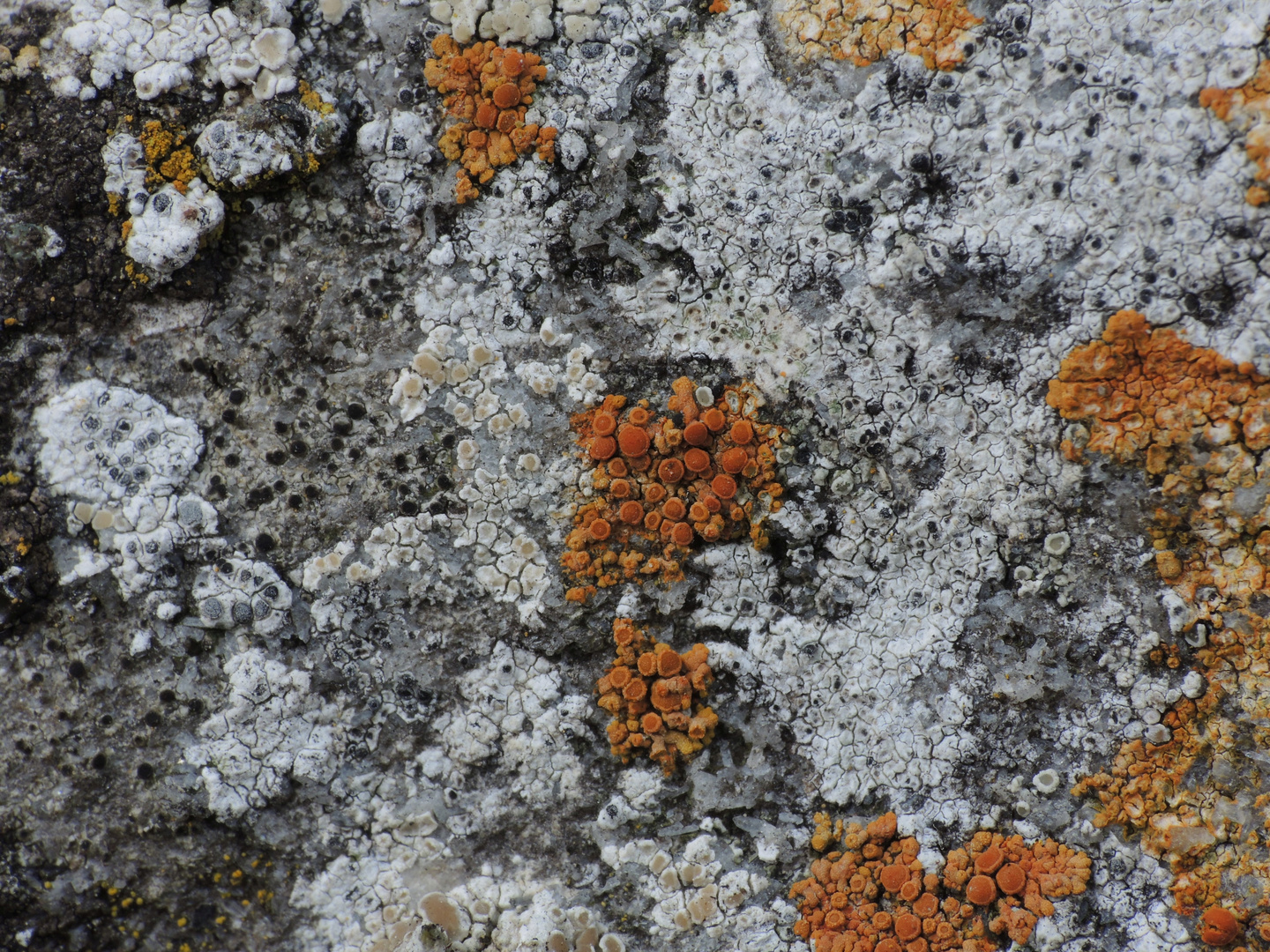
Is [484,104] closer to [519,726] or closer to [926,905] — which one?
[519,726]

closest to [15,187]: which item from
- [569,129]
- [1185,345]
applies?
[569,129]

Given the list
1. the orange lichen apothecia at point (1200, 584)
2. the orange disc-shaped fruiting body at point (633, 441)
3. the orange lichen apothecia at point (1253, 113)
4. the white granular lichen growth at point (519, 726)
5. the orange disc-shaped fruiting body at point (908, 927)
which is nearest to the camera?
the orange lichen apothecia at point (1253, 113)

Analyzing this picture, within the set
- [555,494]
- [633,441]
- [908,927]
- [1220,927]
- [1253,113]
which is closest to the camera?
[1253,113]

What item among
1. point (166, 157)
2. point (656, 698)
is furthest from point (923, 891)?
point (166, 157)

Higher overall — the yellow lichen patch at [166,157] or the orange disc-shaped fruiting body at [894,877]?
the yellow lichen patch at [166,157]

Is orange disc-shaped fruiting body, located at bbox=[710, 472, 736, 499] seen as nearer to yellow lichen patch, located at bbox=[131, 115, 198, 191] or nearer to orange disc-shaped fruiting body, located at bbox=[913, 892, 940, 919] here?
orange disc-shaped fruiting body, located at bbox=[913, 892, 940, 919]

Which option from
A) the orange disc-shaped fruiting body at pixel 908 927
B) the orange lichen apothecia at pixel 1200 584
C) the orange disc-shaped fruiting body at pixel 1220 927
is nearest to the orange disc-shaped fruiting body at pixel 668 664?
the orange disc-shaped fruiting body at pixel 908 927

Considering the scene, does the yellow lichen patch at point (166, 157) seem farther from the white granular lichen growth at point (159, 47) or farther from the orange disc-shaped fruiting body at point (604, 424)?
the orange disc-shaped fruiting body at point (604, 424)
